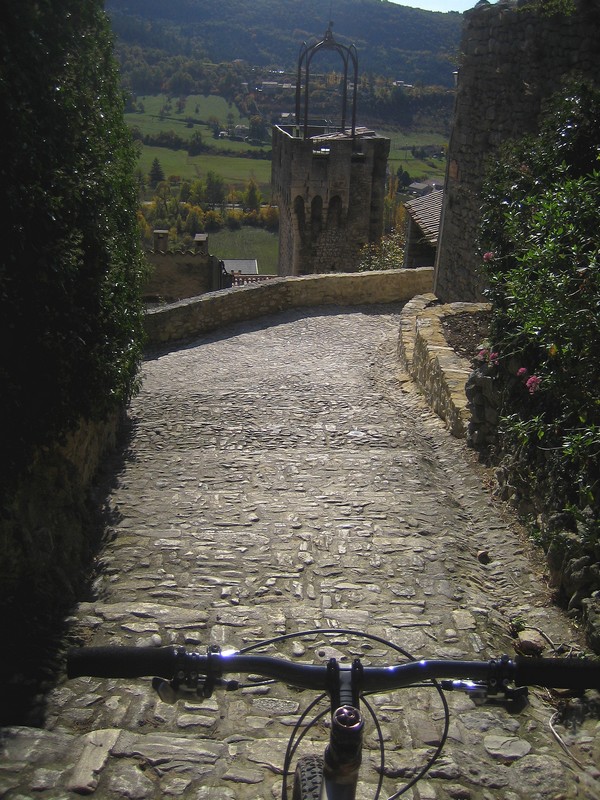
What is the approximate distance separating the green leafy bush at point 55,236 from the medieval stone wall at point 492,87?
456 centimetres

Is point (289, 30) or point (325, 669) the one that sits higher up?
point (289, 30)

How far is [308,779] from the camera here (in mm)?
2188

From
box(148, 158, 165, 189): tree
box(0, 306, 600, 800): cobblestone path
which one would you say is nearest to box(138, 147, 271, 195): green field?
box(148, 158, 165, 189): tree

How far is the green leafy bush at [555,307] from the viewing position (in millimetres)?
4121

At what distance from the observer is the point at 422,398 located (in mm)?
8336

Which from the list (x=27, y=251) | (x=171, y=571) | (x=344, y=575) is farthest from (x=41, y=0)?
(x=344, y=575)

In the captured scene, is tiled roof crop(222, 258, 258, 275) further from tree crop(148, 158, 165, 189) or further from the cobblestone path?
the cobblestone path

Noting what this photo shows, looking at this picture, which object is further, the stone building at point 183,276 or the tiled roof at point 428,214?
the stone building at point 183,276

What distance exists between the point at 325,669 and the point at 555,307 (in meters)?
3.17

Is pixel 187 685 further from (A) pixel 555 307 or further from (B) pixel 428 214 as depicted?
(B) pixel 428 214

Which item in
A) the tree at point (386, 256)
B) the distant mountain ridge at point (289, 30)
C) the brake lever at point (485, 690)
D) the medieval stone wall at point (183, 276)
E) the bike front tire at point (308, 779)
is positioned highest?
the distant mountain ridge at point (289, 30)

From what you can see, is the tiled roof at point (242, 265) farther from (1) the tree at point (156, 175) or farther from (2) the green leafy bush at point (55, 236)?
(2) the green leafy bush at point (55, 236)

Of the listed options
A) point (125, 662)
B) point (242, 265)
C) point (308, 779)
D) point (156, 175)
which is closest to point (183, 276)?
point (308, 779)

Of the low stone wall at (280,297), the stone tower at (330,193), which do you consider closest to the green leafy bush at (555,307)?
the low stone wall at (280,297)
